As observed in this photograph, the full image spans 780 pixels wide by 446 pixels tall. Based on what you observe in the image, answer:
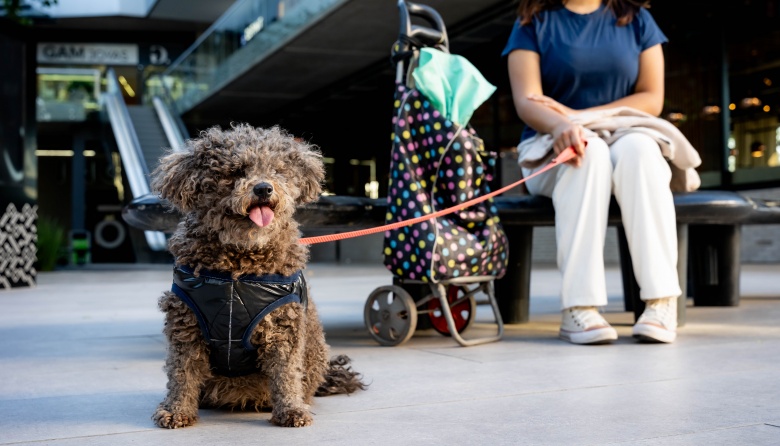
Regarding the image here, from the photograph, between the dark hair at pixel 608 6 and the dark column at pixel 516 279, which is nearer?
the dark hair at pixel 608 6

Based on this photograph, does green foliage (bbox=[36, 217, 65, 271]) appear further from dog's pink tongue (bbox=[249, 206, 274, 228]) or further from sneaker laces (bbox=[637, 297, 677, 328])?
dog's pink tongue (bbox=[249, 206, 274, 228])

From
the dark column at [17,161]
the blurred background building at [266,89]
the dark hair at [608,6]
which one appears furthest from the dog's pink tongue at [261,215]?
the dark column at [17,161]

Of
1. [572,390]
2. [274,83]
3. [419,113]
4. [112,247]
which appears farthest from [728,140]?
[112,247]

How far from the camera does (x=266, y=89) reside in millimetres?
20547

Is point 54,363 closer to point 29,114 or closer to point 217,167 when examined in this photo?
point 217,167

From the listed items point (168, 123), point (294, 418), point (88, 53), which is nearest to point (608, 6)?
point (294, 418)

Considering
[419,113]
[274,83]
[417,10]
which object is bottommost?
[419,113]

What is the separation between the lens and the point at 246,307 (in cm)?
240

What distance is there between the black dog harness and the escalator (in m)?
14.4

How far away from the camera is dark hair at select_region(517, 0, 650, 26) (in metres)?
4.44

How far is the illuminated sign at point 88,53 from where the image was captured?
102 feet

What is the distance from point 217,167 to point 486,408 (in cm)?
103

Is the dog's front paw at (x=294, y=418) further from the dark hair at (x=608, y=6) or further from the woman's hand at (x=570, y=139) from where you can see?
the dark hair at (x=608, y=6)

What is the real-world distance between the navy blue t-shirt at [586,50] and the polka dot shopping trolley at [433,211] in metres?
0.57
